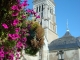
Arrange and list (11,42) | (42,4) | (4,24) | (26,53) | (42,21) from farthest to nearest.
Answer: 1. (42,4)
2. (42,21)
3. (26,53)
4. (11,42)
5. (4,24)

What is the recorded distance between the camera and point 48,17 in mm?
46531

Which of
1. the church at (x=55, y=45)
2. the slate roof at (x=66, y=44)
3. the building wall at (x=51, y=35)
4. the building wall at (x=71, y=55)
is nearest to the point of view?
the building wall at (x=71, y=55)

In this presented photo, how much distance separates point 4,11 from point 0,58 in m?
1.18

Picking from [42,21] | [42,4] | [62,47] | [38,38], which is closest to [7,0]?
[38,38]

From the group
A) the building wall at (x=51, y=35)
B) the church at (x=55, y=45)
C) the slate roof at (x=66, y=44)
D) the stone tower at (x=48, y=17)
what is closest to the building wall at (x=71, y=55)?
the church at (x=55, y=45)

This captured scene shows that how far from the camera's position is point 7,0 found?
472 centimetres

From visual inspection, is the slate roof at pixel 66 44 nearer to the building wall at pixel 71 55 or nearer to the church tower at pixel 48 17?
the building wall at pixel 71 55

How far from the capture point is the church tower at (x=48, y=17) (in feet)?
149

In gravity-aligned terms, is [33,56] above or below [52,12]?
below

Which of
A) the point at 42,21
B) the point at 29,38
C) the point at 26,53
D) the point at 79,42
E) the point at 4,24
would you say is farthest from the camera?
the point at 42,21

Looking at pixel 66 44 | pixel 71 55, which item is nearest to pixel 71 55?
pixel 71 55

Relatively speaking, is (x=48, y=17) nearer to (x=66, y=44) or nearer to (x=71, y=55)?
(x=66, y=44)

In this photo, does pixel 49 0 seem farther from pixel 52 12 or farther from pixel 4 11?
pixel 4 11

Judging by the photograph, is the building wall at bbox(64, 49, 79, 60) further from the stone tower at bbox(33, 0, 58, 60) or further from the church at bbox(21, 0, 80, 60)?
the stone tower at bbox(33, 0, 58, 60)
